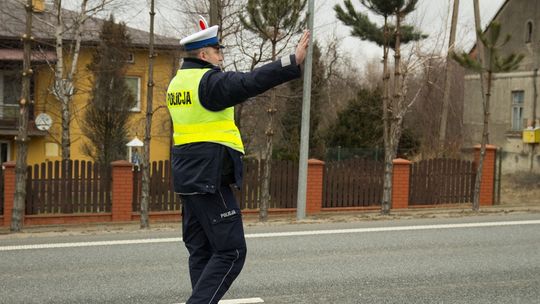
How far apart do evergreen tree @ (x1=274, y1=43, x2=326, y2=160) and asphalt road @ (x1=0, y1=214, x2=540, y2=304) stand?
2058 cm

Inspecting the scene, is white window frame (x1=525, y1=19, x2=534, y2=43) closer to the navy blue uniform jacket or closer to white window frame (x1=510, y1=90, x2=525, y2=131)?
white window frame (x1=510, y1=90, x2=525, y2=131)

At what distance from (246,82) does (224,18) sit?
1867 cm

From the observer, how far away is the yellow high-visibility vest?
3.95m

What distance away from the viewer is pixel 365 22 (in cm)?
1892

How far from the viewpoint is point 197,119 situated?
3.97 metres

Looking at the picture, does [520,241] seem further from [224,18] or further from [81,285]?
[224,18]

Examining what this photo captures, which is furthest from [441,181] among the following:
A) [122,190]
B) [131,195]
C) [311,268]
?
[311,268]

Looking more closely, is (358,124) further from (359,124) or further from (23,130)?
(23,130)

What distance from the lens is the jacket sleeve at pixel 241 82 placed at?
358 cm

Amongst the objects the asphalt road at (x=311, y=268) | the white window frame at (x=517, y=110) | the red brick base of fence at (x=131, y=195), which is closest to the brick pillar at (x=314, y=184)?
the red brick base of fence at (x=131, y=195)

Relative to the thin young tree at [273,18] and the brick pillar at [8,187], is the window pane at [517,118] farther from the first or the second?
the brick pillar at [8,187]

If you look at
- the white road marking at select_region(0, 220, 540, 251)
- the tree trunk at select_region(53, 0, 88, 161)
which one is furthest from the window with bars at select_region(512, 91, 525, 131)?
the white road marking at select_region(0, 220, 540, 251)

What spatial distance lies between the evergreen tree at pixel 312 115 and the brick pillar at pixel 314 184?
11.5m

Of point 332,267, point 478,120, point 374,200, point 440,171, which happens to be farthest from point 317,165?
point 478,120
